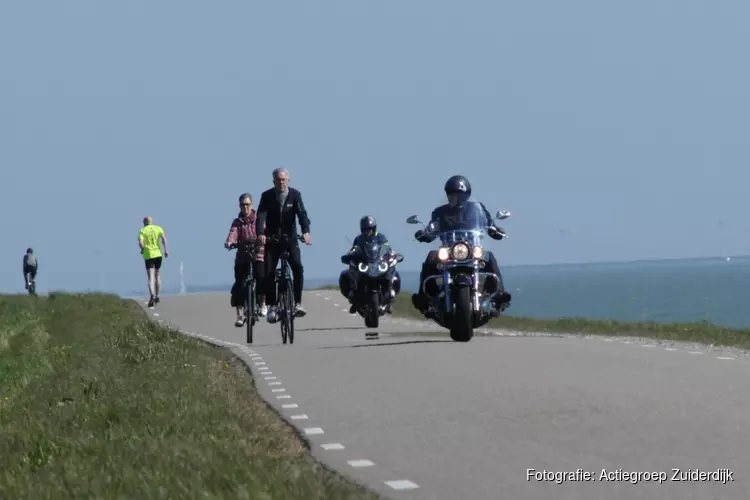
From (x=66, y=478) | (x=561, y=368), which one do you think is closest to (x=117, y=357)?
(x=561, y=368)

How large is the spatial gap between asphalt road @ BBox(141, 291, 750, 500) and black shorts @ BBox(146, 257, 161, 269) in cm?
1465

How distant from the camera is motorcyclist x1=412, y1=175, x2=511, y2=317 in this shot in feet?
68.3

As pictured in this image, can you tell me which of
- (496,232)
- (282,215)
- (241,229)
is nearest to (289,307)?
(282,215)

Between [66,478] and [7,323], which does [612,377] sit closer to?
[66,478]

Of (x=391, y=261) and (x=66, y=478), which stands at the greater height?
(x=391, y=261)

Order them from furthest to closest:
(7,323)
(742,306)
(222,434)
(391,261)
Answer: (742,306)
(7,323)
(391,261)
(222,434)

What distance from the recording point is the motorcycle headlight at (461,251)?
20344 mm

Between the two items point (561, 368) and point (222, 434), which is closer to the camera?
point (222, 434)

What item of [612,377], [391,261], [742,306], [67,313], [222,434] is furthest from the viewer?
[742,306]

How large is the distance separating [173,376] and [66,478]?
25.1ft

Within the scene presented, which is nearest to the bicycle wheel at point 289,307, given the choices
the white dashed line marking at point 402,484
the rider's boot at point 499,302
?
the rider's boot at point 499,302

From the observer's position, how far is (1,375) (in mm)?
32781

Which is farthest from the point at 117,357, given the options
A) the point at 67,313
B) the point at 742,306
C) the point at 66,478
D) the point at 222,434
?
the point at 742,306

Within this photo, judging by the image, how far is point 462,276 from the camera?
20188 mm
